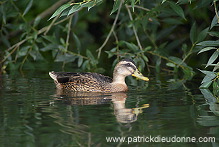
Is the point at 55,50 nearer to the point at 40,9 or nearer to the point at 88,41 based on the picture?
the point at 40,9

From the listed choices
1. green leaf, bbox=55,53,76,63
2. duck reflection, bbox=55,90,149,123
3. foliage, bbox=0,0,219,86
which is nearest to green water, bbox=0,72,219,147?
duck reflection, bbox=55,90,149,123

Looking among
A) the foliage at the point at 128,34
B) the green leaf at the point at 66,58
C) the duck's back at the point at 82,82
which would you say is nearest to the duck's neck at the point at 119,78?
the duck's back at the point at 82,82

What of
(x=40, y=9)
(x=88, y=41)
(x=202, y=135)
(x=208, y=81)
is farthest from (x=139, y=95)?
(x=88, y=41)

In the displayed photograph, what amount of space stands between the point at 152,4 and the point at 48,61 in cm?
412

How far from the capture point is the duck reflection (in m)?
8.11

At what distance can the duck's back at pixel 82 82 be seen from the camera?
11.0 meters

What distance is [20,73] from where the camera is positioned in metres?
13.4

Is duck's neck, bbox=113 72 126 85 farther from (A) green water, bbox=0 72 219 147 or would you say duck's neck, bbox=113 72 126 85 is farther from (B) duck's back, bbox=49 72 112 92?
(A) green water, bbox=0 72 219 147

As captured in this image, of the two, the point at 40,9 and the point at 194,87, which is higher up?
the point at 40,9

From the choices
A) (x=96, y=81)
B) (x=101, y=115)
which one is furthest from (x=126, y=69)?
(x=101, y=115)

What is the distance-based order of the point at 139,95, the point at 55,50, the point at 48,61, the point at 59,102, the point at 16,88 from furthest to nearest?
the point at 48,61
the point at 55,50
the point at 16,88
the point at 139,95
the point at 59,102

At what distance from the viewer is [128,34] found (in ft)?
48.6

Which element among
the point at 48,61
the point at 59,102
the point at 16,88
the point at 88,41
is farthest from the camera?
the point at 88,41

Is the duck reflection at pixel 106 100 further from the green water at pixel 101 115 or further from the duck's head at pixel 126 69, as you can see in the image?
the duck's head at pixel 126 69
